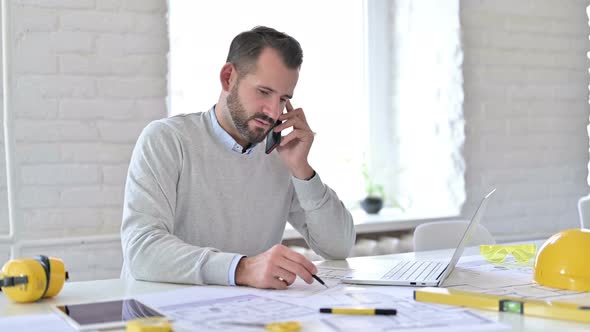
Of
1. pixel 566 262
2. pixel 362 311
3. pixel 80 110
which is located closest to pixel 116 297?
pixel 362 311

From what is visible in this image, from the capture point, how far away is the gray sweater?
1.81m

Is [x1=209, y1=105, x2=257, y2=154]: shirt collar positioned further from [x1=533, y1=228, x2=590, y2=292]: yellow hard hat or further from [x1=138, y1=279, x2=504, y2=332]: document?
[x1=533, y1=228, x2=590, y2=292]: yellow hard hat

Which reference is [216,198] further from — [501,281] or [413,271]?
[501,281]

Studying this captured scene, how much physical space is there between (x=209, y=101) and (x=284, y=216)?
1081mm

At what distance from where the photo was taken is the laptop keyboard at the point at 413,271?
1.62 m

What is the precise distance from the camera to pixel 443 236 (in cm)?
235

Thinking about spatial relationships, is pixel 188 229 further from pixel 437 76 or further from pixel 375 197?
pixel 437 76

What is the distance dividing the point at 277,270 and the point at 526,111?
2.25m

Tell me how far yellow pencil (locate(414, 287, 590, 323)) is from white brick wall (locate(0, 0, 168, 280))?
144 centimetres

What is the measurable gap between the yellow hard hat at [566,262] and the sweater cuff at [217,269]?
651mm

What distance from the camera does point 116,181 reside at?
2564 mm

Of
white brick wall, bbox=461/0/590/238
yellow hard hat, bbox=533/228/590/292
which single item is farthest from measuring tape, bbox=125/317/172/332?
white brick wall, bbox=461/0/590/238

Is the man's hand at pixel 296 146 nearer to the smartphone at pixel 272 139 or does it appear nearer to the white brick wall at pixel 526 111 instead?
the smartphone at pixel 272 139

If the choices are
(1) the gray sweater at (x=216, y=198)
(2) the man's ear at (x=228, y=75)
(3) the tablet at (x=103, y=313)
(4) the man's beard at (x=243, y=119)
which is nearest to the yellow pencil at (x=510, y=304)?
(3) the tablet at (x=103, y=313)
